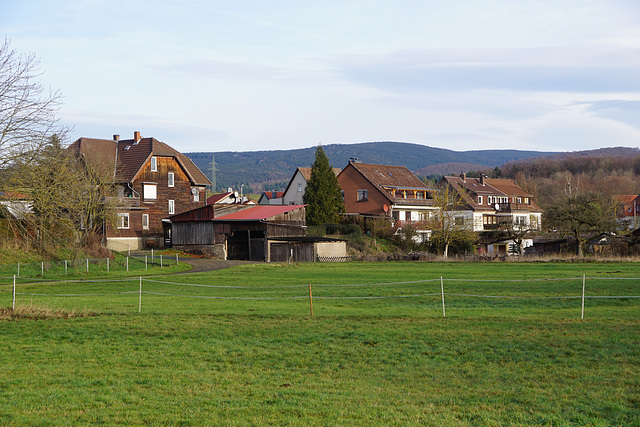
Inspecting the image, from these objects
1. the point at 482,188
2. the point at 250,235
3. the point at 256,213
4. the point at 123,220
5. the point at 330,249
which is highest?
the point at 482,188

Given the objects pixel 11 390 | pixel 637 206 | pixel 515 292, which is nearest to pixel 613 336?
pixel 515 292

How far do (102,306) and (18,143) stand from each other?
717 cm

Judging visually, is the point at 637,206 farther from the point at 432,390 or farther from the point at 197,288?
the point at 432,390

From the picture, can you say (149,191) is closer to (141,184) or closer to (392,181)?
(141,184)

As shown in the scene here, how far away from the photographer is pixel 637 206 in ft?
434

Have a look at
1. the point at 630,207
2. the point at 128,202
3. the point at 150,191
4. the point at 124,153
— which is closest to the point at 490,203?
the point at 150,191

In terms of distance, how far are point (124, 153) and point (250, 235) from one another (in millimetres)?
20725

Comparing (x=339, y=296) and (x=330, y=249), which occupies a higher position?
(x=330, y=249)

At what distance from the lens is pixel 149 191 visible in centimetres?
6750

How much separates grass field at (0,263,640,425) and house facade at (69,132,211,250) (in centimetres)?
3861

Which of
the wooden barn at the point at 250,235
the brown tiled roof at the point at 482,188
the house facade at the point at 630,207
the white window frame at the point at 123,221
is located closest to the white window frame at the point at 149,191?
the white window frame at the point at 123,221

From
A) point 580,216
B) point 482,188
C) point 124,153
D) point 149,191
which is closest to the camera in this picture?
point 580,216

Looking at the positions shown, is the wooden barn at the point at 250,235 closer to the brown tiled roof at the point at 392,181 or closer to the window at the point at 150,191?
the window at the point at 150,191

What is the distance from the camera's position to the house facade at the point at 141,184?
6316 centimetres
